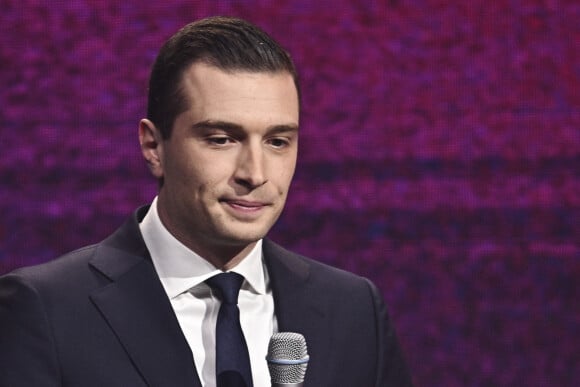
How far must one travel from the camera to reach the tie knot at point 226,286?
5.85 ft

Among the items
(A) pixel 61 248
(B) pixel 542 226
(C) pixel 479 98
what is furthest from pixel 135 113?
(B) pixel 542 226

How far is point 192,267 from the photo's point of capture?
179cm

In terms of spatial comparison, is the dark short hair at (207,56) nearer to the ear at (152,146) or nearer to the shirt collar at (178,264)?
the ear at (152,146)

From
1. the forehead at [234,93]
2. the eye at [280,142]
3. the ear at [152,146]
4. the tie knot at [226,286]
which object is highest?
the forehead at [234,93]

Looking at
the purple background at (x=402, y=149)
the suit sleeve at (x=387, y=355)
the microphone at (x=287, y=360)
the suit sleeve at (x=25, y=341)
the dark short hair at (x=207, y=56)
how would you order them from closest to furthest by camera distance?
the microphone at (x=287, y=360)
the suit sleeve at (x=25, y=341)
the dark short hair at (x=207, y=56)
the suit sleeve at (x=387, y=355)
the purple background at (x=402, y=149)

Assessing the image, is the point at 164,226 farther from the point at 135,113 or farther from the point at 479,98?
the point at 479,98

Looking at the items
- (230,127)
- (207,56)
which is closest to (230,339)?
(230,127)

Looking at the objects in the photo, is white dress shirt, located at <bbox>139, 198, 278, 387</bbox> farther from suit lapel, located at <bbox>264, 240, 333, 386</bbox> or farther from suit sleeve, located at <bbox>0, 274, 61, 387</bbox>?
suit sleeve, located at <bbox>0, 274, 61, 387</bbox>

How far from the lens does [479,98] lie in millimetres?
2598

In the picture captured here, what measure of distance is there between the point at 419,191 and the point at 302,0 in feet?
1.61

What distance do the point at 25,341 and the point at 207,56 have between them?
0.49 m

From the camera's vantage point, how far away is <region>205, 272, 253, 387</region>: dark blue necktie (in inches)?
67.2

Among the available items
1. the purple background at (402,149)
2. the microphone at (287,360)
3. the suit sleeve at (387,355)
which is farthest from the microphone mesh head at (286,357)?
the purple background at (402,149)

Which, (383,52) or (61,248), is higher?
(383,52)
